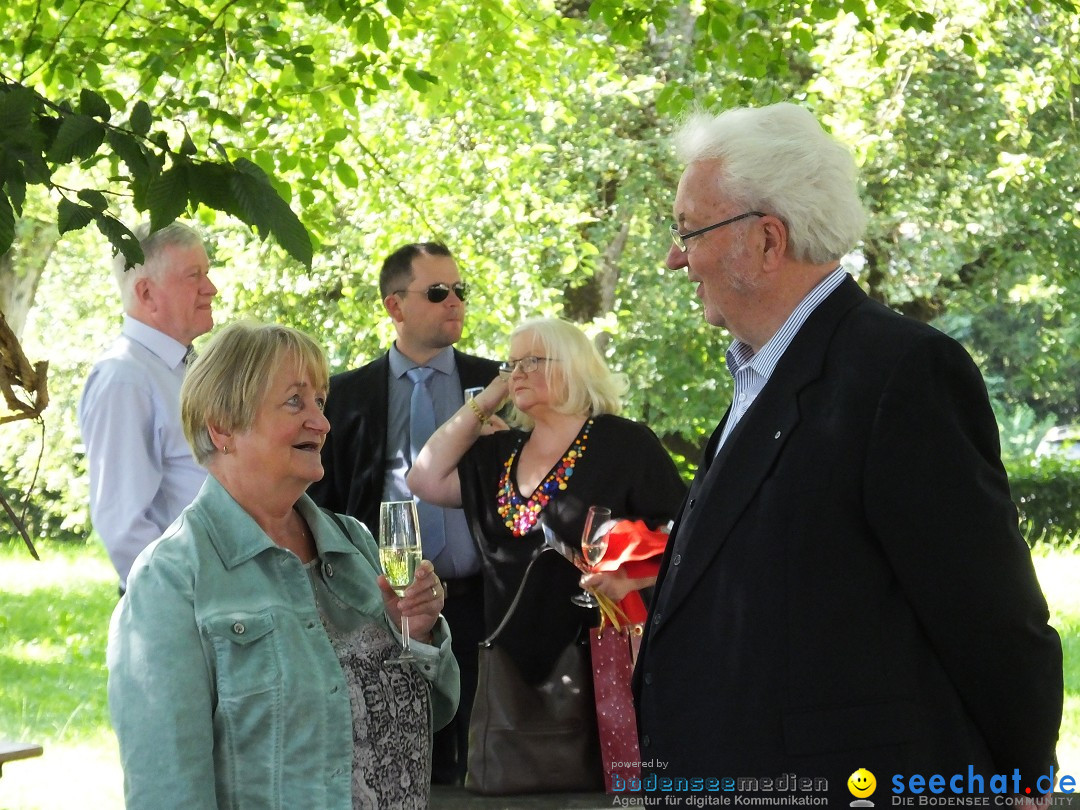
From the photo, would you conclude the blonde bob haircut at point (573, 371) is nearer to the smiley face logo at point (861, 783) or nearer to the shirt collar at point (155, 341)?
the shirt collar at point (155, 341)

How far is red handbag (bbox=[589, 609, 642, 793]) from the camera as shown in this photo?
13.6 ft

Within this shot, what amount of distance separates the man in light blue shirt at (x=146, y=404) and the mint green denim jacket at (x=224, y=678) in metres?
1.47

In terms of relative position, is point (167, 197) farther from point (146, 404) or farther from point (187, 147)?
point (146, 404)

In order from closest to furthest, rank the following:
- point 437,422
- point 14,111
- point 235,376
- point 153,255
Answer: point 235,376
point 14,111
point 153,255
point 437,422

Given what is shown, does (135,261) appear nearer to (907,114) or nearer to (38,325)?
(907,114)

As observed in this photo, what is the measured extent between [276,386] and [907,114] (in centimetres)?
1195

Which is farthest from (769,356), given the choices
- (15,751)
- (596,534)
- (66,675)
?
(66,675)

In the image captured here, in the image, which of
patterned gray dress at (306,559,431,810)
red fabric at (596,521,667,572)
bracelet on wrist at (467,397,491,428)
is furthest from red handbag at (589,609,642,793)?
patterned gray dress at (306,559,431,810)

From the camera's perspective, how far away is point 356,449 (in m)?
5.34

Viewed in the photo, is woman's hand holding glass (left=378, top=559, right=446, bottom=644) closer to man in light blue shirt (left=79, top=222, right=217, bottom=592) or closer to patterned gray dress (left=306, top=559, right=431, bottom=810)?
patterned gray dress (left=306, top=559, right=431, bottom=810)

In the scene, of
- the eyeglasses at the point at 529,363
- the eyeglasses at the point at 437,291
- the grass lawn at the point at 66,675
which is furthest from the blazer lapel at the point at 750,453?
the grass lawn at the point at 66,675

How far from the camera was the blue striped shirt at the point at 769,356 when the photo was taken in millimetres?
2648

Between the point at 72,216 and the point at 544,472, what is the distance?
2.03 meters

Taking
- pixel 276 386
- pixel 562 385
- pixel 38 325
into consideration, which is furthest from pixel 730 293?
pixel 38 325
